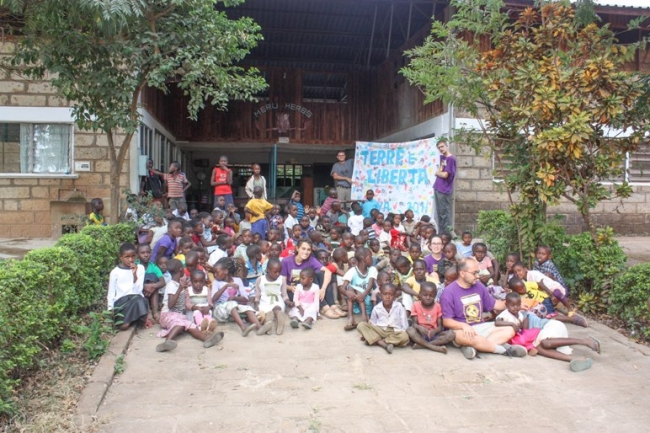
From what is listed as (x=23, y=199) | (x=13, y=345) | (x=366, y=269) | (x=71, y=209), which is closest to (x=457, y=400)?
(x=366, y=269)

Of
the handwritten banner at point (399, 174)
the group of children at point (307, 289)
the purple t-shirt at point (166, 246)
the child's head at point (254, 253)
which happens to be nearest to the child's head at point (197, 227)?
the group of children at point (307, 289)

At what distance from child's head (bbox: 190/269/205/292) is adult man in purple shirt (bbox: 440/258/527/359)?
256 centimetres

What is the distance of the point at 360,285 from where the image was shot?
6.49 meters

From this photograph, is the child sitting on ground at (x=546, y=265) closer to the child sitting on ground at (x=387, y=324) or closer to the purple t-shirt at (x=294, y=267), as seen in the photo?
the child sitting on ground at (x=387, y=324)

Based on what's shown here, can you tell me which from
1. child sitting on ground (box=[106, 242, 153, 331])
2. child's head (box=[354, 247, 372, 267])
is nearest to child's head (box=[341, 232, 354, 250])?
child's head (box=[354, 247, 372, 267])

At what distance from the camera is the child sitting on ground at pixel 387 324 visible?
5.45 meters

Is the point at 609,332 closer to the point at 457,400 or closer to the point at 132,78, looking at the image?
the point at 457,400

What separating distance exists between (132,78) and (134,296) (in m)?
3.37

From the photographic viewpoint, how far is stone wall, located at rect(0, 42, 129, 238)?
10.6 m

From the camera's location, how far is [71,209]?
34.9ft

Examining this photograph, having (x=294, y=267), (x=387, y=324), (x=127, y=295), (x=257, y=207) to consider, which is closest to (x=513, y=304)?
(x=387, y=324)

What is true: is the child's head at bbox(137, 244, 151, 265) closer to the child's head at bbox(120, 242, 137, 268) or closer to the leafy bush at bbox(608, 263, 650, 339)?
the child's head at bbox(120, 242, 137, 268)

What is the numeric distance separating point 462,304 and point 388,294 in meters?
0.75

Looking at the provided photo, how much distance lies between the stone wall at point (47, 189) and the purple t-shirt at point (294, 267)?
555 centimetres
